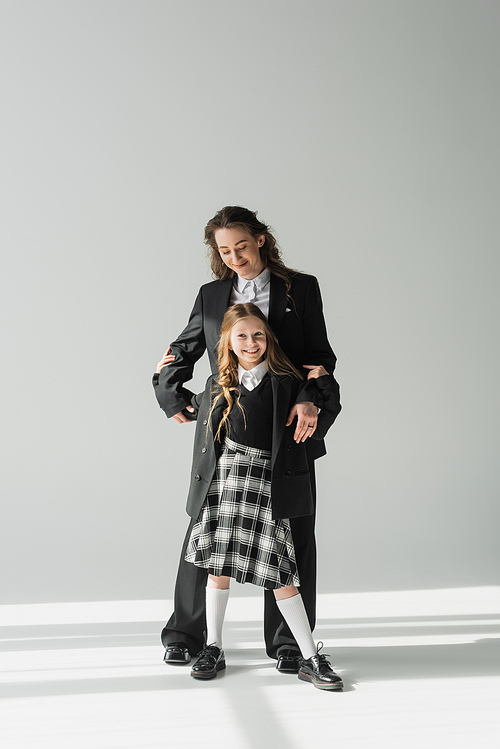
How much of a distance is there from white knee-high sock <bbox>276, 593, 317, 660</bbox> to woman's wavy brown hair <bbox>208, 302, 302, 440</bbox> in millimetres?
594

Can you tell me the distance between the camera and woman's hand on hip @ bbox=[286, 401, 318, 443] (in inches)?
106

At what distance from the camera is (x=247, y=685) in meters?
2.68

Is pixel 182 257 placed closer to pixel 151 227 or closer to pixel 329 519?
pixel 151 227

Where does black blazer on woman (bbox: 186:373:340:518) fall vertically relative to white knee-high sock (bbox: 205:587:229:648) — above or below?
above

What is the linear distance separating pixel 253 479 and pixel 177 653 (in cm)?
71

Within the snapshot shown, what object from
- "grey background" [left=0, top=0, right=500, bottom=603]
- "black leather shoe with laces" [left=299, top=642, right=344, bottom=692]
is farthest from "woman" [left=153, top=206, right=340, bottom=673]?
"grey background" [left=0, top=0, right=500, bottom=603]

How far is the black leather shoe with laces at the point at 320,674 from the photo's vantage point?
8.63ft

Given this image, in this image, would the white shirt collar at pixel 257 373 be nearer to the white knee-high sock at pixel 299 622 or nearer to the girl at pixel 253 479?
the girl at pixel 253 479

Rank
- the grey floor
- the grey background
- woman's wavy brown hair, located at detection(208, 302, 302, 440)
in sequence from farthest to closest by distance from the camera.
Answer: the grey background
woman's wavy brown hair, located at detection(208, 302, 302, 440)
the grey floor

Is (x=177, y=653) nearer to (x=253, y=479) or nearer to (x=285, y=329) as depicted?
(x=253, y=479)

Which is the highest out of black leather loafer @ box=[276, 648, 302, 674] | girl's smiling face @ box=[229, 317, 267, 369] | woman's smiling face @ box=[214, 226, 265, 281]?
woman's smiling face @ box=[214, 226, 265, 281]

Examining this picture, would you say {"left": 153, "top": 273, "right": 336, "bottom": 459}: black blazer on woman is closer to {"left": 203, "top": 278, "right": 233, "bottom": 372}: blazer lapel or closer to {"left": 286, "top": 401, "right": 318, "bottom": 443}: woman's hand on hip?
{"left": 203, "top": 278, "right": 233, "bottom": 372}: blazer lapel

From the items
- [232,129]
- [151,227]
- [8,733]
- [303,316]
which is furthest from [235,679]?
[232,129]

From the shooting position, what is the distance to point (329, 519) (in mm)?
4590
